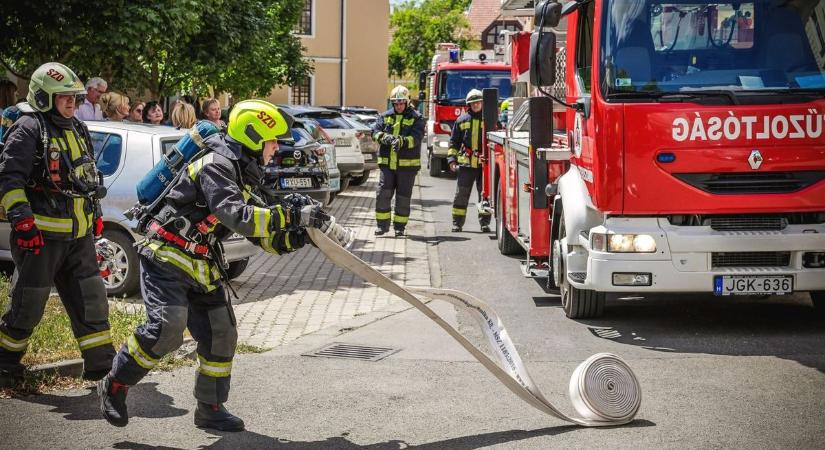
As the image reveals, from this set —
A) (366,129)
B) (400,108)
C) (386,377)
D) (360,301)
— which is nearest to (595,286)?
(386,377)

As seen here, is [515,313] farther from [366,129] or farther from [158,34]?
[366,129]

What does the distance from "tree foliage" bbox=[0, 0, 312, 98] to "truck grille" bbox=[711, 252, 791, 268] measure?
9.43 meters

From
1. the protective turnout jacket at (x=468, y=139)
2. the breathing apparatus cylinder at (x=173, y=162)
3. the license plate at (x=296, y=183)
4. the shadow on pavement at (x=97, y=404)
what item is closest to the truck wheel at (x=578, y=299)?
the shadow on pavement at (x=97, y=404)

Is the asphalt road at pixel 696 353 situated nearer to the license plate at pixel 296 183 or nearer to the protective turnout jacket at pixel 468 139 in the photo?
the protective turnout jacket at pixel 468 139

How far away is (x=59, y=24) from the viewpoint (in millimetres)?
15023

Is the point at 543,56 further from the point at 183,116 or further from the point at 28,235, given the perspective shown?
the point at 183,116

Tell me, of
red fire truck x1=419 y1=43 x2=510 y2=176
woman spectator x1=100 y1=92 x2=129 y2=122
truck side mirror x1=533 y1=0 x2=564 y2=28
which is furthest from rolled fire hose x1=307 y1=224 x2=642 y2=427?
red fire truck x1=419 y1=43 x2=510 y2=176

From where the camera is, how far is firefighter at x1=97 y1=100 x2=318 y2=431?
18.9 ft

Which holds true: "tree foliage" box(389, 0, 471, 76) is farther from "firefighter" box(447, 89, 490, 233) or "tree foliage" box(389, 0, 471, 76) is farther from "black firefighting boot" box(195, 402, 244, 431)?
"black firefighting boot" box(195, 402, 244, 431)

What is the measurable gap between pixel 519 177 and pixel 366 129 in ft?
49.4

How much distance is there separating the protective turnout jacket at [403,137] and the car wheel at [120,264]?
236 inches

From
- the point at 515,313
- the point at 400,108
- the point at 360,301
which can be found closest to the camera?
the point at 515,313

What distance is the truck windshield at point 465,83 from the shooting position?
26.6m

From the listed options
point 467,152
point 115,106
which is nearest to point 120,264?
point 115,106
